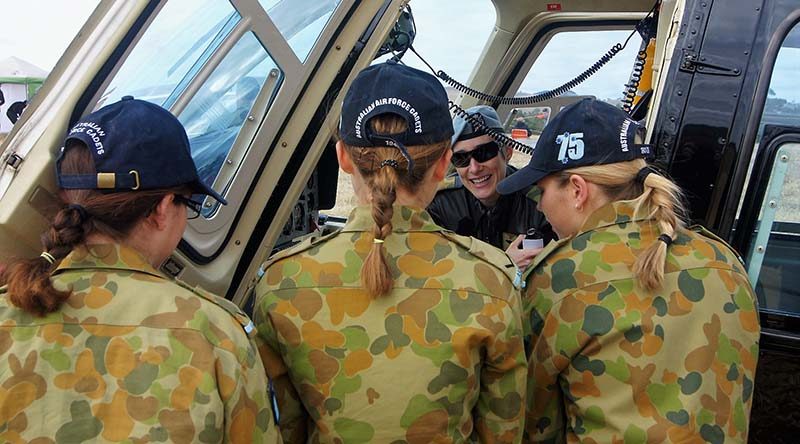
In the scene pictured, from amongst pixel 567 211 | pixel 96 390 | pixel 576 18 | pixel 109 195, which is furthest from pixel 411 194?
pixel 576 18

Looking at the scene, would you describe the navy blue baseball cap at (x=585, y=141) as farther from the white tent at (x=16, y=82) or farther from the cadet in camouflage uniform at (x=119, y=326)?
the white tent at (x=16, y=82)

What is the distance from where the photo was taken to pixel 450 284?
51.8 inches

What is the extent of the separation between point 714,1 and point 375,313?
1424 millimetres

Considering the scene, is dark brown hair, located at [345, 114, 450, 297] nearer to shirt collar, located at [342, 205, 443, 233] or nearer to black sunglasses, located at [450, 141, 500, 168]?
shirt collar, located at [342, 205, 443, 233]

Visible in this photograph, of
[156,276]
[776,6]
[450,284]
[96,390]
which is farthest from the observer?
[776,6]

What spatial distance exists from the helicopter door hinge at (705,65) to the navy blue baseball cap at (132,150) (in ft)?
4.84

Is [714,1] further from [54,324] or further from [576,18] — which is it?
[576,18]

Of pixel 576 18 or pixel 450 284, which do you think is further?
pixel 576 18

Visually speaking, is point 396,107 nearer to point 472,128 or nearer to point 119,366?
point 119,366

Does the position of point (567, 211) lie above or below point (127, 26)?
below

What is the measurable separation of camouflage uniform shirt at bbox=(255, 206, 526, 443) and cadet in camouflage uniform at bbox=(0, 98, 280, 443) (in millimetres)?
137

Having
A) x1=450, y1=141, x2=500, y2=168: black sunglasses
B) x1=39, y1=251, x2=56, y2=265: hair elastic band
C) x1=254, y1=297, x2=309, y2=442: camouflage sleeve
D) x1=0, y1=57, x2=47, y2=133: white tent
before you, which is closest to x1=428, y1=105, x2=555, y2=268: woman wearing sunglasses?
x1=450, y1=141, x2=500, y2=168: black sunglasses

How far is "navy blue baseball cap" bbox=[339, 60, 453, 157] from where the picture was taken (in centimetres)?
129

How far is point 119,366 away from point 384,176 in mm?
608
